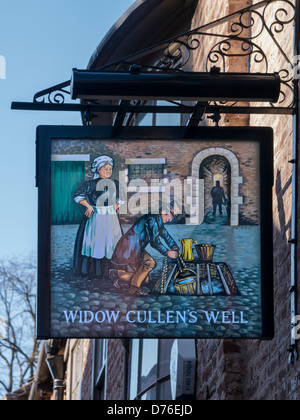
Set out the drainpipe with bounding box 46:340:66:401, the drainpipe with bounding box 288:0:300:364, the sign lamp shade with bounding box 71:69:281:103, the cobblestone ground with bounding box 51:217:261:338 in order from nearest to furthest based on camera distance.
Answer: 1. the cobblestone ground with bounding box 51:217:261:338
2. the drainpipe with bounding box 288:0:300:364
3. the sign lamp shade with bounding box 71:69:281:103
4. the drainpipe with bounding box 46:340:66:401

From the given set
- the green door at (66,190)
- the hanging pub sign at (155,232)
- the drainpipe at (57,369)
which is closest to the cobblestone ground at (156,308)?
the hanging pub sign at (155,232)

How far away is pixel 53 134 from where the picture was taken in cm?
635

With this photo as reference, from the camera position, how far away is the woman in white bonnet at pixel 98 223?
6.13m

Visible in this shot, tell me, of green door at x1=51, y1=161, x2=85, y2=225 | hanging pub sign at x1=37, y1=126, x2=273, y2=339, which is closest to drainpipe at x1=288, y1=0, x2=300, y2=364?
hanging pub sign at x1=37, y1=126, x2=273, y2=339

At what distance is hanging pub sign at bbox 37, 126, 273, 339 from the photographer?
19.7 ft

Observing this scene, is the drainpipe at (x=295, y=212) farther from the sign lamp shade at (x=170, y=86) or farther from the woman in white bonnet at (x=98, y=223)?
the woman in white bonnet at (x=98, y=223)

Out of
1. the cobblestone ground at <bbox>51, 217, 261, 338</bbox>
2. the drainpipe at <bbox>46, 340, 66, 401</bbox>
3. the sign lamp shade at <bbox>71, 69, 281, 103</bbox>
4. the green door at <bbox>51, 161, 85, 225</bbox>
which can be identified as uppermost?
the sign lamp shade at <bbox>71, 69, 281, 103</bbox>

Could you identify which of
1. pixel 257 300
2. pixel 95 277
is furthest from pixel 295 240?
pixel 95 277

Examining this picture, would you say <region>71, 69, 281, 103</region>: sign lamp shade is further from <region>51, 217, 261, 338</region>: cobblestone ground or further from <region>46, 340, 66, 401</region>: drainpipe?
<region>46, 340, 66, 401</region>: drainpipe

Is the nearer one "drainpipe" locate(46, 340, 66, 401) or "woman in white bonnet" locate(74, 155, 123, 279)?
"woman in white bonnet" locate(74, 155, 123, 279)

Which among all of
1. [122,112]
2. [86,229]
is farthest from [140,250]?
[122,112]

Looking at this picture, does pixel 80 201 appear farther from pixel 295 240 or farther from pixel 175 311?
pixel 295 240
